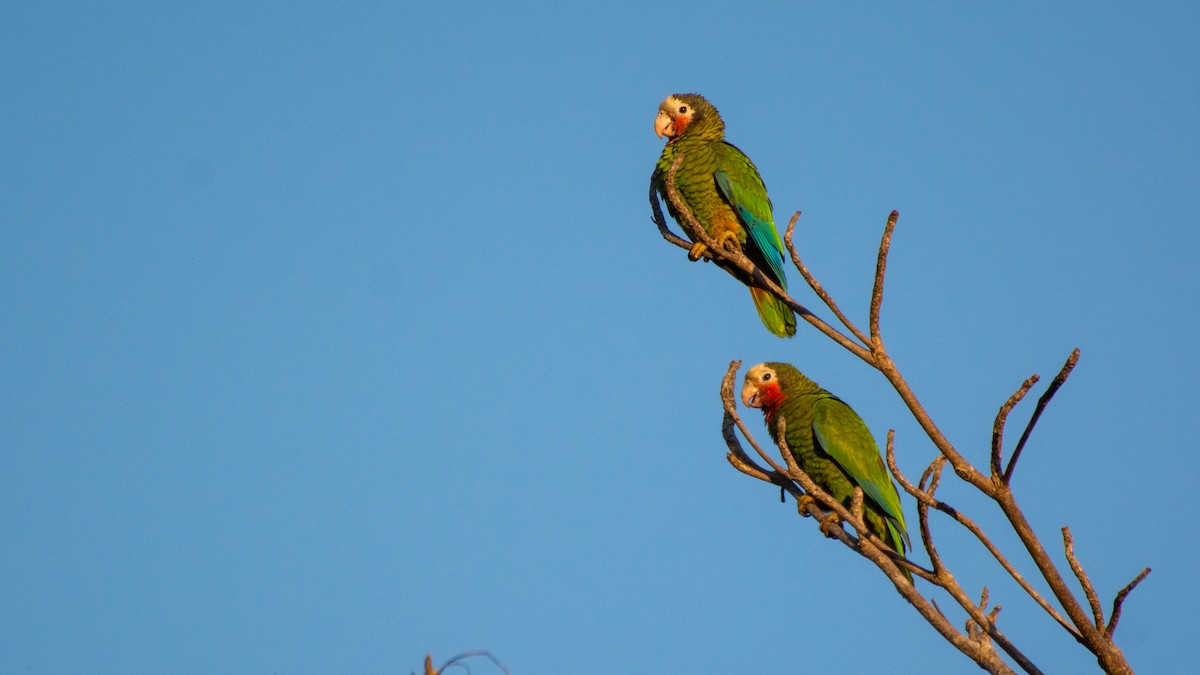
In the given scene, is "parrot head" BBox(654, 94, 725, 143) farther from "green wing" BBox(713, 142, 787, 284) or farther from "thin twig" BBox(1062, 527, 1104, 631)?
"thin twig" BBox(1062, 527, 1104, 631)

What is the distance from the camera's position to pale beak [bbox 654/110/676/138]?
333 inches

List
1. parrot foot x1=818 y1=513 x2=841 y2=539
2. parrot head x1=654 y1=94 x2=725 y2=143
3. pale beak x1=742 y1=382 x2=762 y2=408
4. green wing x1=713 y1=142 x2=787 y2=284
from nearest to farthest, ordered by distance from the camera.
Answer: parrot foot x1=818 y1=513 x2=841 y2=539 < pale beak x1=742 y1=382 x2=762 y2=408 < green wing x1=713 y1=142 x2=787 y2=284 < parrot head x1=654 y1=94 x2=725 y2=143

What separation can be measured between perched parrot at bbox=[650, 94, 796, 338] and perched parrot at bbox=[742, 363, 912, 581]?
663 millimetres

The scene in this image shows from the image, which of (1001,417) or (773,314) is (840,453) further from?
(1001,417)

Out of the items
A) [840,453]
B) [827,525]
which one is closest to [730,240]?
[840,453]

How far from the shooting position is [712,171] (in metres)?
7.84

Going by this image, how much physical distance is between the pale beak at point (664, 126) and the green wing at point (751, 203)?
62 centimetres

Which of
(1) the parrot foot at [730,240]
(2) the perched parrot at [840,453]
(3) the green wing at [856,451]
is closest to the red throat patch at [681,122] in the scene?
(1) the parrot foot at [730,240]

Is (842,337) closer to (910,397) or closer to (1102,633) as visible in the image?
(910,397)

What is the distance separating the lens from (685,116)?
8.41 meters

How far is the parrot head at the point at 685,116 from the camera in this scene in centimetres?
841

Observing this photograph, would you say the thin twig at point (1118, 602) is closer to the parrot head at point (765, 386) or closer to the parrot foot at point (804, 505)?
the parrot foot at point (804, 505)

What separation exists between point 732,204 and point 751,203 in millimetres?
154

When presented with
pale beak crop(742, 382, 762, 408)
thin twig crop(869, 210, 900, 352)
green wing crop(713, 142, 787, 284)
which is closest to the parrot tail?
green wing crop(713, 142, 787, 284)
